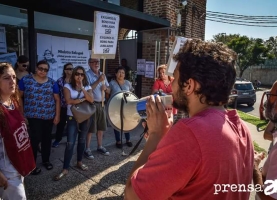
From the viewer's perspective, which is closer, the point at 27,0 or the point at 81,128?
the point at 81,128

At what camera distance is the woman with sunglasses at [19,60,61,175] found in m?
3.57

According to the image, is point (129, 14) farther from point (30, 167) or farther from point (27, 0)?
point (30, 167)

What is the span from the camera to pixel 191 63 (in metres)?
1.04

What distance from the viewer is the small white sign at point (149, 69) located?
22.5 feet

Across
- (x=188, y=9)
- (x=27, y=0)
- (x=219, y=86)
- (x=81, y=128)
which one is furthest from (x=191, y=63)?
→ (x=188, y=9)

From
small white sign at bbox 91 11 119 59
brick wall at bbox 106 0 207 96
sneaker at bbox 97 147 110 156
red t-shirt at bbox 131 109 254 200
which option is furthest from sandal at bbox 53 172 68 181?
brick wall at bbox 106 0 207 96

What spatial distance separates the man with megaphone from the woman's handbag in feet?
8.66

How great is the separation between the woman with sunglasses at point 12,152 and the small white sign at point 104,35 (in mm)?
1680

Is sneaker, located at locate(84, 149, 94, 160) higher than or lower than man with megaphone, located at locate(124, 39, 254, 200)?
lower

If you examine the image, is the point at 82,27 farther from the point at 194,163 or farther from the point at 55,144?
the point at 194,163

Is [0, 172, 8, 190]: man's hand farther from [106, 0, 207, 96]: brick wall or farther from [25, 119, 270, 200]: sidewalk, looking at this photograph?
[106, 0, 207, 96]: brick wall

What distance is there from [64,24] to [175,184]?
632 centimetres

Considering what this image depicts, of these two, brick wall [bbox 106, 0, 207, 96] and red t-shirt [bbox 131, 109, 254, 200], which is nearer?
red t-shirt [bbox 131, 109, 254, 200]

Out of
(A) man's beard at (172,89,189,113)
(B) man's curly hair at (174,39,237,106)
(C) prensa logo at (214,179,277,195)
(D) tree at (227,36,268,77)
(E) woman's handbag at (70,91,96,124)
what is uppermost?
(D) tree at (227,36,268,77)
